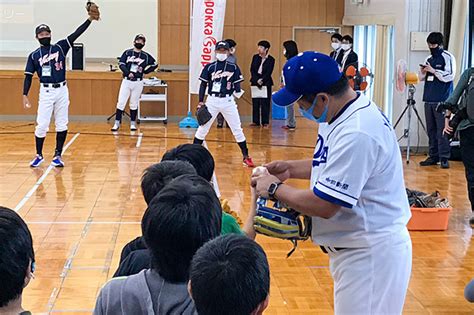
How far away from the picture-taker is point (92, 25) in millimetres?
16625

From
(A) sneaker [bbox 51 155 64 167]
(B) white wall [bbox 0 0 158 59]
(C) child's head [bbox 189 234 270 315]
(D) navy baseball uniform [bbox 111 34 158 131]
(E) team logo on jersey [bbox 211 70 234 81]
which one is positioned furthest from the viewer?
(B) white wall [bbox 0 0 158 59]

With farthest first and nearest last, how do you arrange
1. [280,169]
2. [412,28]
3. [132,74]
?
[132,74]
[412,28]
[280,169]

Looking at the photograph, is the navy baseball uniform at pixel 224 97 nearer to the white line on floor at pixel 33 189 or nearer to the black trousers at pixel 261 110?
the white line on floor at pixel 33 189

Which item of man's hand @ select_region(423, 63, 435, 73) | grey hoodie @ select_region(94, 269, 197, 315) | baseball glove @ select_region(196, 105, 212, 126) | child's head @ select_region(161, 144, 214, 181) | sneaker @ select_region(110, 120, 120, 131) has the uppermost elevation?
man's hand @ select_region(423, 63, 435, 73)

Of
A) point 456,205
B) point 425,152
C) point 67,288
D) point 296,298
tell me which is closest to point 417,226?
point 456,205

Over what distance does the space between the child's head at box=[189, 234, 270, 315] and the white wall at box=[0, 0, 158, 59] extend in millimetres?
15102

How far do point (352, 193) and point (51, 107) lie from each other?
326 inches

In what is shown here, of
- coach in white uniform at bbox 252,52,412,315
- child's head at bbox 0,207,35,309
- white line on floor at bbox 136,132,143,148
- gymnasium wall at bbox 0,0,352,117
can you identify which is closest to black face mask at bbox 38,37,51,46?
white line on floor at bbox 136,132,143,148

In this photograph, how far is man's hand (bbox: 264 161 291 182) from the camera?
3.54 m

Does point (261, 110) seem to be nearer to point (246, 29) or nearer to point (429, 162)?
point (246, 29)

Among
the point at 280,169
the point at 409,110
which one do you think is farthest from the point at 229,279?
the point at 409,110

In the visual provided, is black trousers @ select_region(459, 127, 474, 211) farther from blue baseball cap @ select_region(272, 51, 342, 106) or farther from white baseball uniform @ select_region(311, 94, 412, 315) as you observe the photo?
blue baseball cap @ select_region(272, 51, 342, 106)

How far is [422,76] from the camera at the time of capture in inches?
453

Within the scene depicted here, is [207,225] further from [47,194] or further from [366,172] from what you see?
[47,194]
